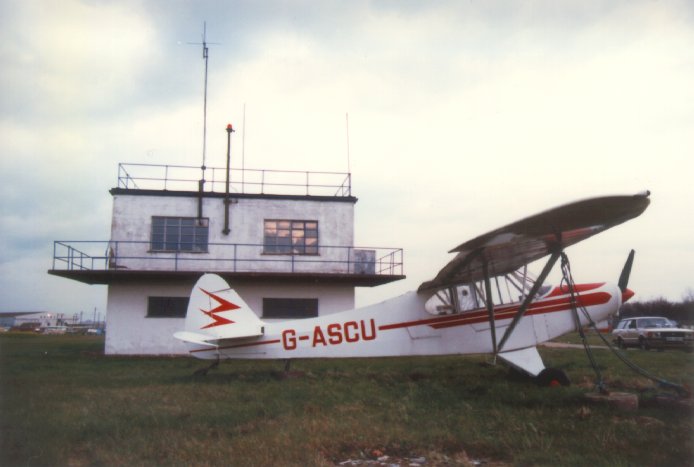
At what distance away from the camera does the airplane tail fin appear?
10180mm

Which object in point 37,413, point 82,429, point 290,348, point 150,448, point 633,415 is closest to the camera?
point 150,448

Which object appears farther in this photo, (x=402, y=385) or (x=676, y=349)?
(x=676, y=349)

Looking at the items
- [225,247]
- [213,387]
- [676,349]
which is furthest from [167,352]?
[676,349]

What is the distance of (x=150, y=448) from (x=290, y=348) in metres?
5.01

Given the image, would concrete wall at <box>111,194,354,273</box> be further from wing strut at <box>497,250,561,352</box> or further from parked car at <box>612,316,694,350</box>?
parked car at <box>612,316,694,350</box>

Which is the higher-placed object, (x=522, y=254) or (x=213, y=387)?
(x=522, y=254)

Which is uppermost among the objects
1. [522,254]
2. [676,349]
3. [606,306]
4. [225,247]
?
[225,247]

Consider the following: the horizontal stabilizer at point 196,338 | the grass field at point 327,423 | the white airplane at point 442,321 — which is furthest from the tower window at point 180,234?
the horizontal stabilizer at point 196,338

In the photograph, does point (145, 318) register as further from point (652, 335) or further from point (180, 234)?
point (652, 335)

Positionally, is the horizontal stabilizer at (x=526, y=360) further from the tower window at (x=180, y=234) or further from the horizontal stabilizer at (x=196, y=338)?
the tower window at (x=180, y=234)

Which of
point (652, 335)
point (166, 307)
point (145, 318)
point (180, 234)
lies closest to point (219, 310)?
point (166, 307)

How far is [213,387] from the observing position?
367 inches

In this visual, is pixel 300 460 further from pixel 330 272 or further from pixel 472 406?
pixel 330 272

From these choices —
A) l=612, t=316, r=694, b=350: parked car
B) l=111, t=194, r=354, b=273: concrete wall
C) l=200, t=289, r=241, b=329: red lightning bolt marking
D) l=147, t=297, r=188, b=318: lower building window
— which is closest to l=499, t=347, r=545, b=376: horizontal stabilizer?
l=200, t=289, r=241, b=329: red lightning bolt marking
